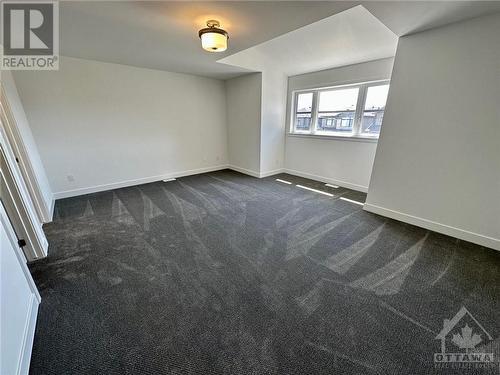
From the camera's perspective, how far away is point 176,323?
4.78ft

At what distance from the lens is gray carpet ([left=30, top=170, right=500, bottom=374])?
4.12 ft

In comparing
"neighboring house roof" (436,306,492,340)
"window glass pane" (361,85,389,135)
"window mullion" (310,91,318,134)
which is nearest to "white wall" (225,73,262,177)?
"window mullion" (310,91,318,134)

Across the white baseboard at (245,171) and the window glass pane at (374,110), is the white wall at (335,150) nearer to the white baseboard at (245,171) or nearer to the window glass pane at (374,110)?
the window glass pane at (374,110)

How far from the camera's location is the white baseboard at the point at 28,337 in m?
1.15

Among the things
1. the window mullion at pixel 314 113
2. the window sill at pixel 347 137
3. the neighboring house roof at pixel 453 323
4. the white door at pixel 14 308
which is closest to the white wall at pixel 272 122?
the window sill at pixel 347 137

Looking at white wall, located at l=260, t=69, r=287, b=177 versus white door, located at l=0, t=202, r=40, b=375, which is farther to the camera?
white wall, located at l=260, t=69, r=287, b=177

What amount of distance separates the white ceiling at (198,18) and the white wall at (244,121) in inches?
62.7

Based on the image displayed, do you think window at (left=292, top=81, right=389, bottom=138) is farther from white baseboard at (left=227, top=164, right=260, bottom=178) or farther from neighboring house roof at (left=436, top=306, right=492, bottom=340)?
neighboring house roof at (left=436, top=306, right=492, bottom=340)

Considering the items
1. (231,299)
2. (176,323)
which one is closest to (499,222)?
(231,299)

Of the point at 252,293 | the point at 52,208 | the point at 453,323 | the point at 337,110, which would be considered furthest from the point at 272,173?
the point at 52,208

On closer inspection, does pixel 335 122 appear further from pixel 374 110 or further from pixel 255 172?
pixel 255 172

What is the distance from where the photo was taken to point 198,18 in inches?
80.0

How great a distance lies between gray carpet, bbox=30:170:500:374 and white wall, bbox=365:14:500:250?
339 millimetres

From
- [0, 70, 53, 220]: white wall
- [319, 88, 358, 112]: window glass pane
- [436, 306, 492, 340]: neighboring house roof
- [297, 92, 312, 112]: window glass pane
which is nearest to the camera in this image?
[436, 306, 492, 340]: neighboring house roof
